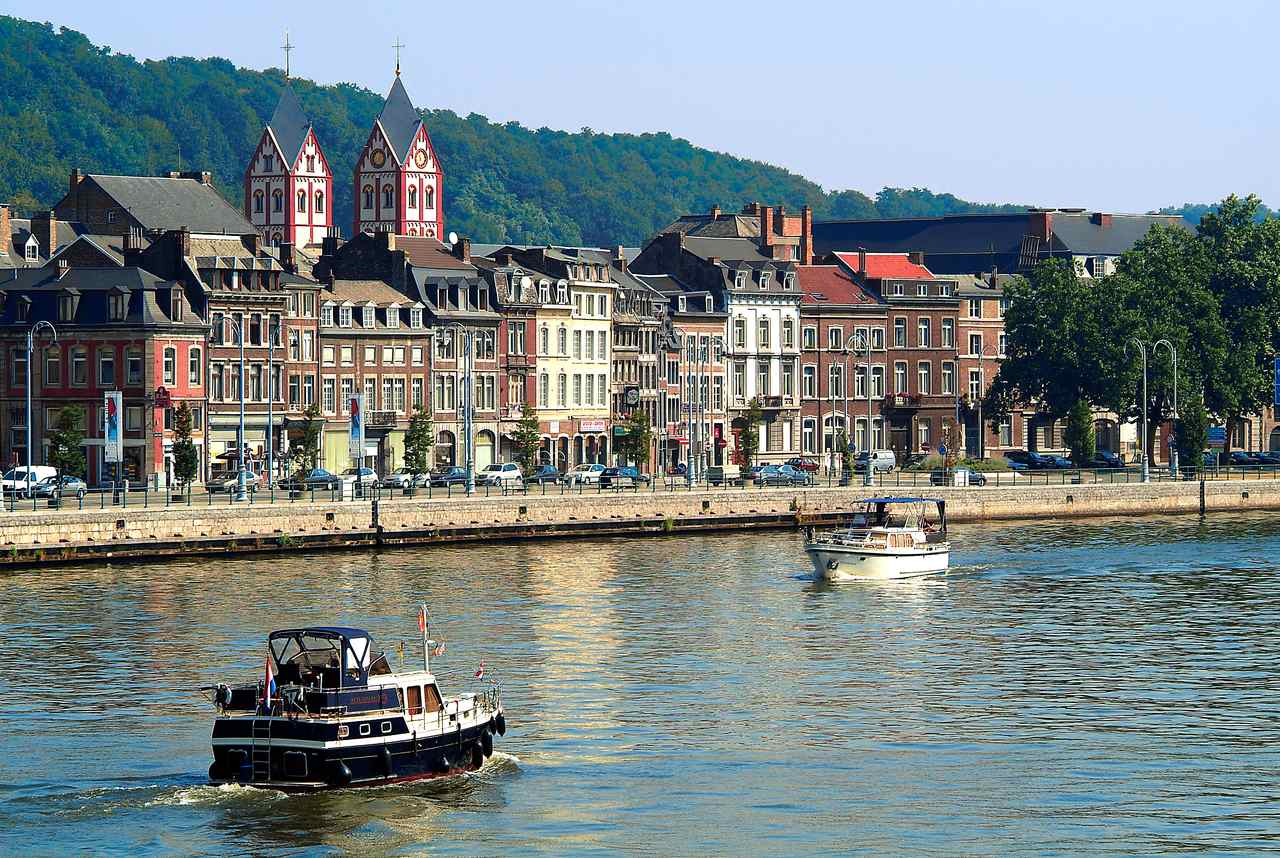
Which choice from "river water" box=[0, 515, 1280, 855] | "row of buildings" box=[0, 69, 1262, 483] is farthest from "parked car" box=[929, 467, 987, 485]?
"river water" box=[0, 515, 1280, 855]

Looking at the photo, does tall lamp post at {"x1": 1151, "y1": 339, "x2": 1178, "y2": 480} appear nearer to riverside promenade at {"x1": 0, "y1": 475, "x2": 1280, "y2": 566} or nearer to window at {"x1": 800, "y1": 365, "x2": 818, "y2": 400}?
riverside promenade at {"x1": 0, "y1": 475, "x2": 1280, "y2": 566}

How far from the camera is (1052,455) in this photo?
17975 cm

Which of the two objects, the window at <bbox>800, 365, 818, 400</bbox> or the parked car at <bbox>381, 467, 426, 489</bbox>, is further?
the window at <bbox>800, 365, 818, 400</bbox>

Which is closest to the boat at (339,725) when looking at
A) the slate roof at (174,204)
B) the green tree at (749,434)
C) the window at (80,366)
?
the window at (80,366)

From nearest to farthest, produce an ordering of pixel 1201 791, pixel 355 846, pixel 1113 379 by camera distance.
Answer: pixel 355 846
pixel 1201 791
pixel 1113 379

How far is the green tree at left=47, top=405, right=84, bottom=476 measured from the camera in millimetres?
131375

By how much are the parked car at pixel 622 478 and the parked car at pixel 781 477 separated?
6.36 metres

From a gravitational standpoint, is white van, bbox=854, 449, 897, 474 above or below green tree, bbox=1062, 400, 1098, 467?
below

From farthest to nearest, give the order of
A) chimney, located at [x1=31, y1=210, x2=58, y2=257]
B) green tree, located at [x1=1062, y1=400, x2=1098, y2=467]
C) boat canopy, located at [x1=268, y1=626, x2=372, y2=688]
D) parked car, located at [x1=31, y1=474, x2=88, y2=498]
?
green tree, located at [x1=1062, y1=400, x2=1098, y2=467] → chimney, located at [x1=31, y1=210, x2=58, y2=257] → parked car, located at [x1=31, y1=474, x2=88, y2=498] → boat canopy, located at [x1=268, y1=626, x2=372, y2=688]

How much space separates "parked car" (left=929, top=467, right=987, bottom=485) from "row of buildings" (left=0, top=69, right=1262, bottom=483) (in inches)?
455

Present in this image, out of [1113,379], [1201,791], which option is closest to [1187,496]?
[1113,379]

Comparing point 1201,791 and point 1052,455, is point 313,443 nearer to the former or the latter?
point 1052,455

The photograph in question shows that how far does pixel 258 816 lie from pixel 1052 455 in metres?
131

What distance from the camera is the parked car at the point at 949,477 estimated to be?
149m
